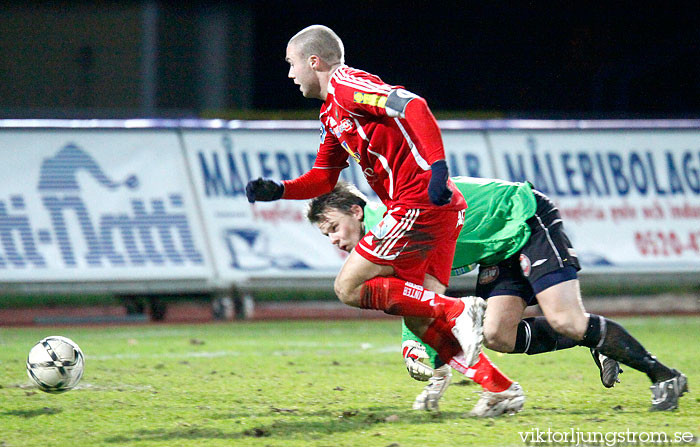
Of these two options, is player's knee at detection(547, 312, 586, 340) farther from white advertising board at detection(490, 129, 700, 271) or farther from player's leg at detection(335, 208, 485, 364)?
white advertising board at detection(490, 129, 700, 271)

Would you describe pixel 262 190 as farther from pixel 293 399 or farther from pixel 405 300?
pixel 293 399

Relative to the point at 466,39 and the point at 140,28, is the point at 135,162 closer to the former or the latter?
the point at 140,28

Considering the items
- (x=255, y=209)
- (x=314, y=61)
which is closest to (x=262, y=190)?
(x=314, y=61)

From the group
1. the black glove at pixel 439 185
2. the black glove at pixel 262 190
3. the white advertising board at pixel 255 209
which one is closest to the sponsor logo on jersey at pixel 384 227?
the black glove at pixel 439 185

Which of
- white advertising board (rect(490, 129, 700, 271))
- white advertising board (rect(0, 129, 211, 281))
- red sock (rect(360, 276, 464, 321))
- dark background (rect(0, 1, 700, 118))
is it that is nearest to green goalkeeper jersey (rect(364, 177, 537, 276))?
red sock (rect(360, 276, 464, 321))

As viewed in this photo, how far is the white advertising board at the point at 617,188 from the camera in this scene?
12492 mm

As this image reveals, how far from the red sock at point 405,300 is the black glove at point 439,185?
0.51m

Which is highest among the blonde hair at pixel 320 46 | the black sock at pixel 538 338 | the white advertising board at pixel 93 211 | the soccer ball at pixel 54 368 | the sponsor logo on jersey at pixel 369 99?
the blonde hair at pixel 320 46

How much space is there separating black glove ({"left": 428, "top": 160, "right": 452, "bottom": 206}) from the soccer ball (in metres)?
2.36

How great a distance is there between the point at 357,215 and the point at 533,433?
1629 mm

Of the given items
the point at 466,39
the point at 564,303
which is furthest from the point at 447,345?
the point at 466,39

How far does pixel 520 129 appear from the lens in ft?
41.7

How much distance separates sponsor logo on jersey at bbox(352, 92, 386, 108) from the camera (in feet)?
15.4

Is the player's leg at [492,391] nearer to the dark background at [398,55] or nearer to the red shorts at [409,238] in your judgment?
the red shorts at [409,238]
